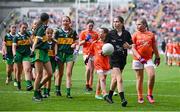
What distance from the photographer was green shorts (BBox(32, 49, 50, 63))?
17.6m

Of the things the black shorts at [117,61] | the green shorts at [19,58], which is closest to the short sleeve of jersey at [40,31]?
the black shorts at [117,61]

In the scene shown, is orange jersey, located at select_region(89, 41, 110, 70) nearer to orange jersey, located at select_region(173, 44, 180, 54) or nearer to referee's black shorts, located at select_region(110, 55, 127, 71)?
referee's black shorts, located at select_region(110, 55, 127, 71)

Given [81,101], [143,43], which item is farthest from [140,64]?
[81,101]

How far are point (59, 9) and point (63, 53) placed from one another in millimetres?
56610

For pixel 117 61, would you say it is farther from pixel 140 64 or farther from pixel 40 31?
pixel 40 31

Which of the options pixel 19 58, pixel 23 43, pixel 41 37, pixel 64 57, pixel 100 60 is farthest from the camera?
pixel 19 58

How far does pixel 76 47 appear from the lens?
63.6 feet

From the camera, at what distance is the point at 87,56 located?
21344 millimetres

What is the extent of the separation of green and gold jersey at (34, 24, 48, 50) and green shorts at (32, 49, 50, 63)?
0.10 meters

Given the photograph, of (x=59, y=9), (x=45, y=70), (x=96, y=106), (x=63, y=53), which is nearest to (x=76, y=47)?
(x=63, y=53)

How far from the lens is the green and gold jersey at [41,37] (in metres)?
17.6

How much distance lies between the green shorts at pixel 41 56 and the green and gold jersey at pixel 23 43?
3.46 meters

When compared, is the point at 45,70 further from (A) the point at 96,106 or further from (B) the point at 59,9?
(B) the point at 59,9

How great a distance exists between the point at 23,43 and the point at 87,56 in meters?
2.01
